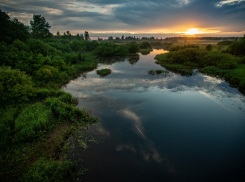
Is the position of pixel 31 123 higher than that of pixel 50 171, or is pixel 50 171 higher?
pixel 31 123

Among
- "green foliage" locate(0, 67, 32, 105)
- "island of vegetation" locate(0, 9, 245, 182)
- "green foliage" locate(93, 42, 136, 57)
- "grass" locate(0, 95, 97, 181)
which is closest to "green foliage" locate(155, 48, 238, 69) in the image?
"island of vegetation" locate(0, 9, 245, 182)

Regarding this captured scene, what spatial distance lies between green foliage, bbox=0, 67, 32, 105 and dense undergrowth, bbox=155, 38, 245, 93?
28350 millimetres

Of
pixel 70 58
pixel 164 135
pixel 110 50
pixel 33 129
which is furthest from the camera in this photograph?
pixel 110 50

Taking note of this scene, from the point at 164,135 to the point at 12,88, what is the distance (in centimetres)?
1477

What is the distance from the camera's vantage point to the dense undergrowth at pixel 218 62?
23548 mm

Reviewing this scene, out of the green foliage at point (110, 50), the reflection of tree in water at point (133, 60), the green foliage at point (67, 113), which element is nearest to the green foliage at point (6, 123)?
the green foliage at point (67, 113)

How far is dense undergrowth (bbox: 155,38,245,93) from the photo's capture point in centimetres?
2355

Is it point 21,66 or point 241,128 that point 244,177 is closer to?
point 241,128

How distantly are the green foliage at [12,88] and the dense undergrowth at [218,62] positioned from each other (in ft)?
93.0

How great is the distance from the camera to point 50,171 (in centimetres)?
697

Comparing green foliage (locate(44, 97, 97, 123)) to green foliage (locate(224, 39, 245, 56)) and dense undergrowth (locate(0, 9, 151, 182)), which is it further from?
green foliage (locate(224, 39, 245, 56))

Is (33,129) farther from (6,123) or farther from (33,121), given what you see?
(6,123)

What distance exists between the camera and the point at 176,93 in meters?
18.3

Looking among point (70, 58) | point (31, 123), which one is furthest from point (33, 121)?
point (70, 58)
